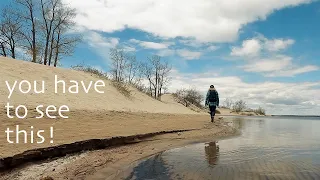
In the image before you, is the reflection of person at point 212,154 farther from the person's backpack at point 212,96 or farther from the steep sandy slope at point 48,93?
the steep sandy slope at point 48,93

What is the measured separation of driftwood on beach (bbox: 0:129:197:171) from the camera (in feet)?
20.0

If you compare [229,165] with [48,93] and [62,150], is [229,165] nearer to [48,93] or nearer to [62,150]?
[62,150]

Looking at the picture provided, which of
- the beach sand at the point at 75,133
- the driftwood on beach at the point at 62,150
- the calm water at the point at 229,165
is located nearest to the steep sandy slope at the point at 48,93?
the beach sand at the point at 75,133

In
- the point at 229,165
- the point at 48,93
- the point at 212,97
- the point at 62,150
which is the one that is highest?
the point at 48,93

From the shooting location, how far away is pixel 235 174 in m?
5.49

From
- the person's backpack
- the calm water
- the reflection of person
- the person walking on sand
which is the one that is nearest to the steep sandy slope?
the person walking on sand

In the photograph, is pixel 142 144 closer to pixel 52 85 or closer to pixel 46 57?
pixel 52 85

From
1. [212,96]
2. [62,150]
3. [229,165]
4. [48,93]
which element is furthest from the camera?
[48,93]

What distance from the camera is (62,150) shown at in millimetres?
7617

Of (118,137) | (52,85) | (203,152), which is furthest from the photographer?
(52,85)

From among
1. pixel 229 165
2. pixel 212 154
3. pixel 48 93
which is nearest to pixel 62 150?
pixel 212 154

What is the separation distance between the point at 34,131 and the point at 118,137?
2894mm

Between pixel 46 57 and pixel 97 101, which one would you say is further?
pixel 46 57

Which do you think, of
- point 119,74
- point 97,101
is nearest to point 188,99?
point 119,74
